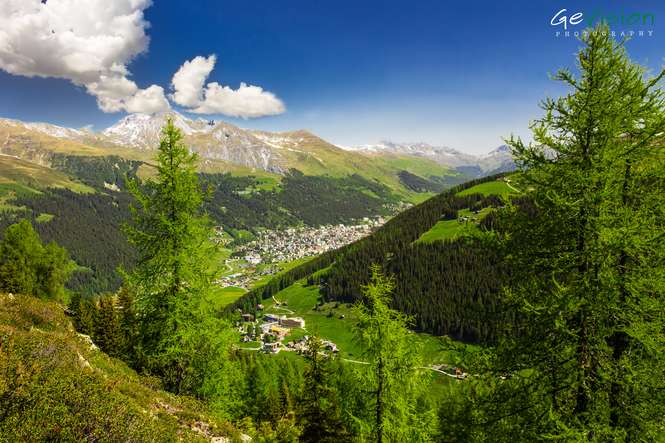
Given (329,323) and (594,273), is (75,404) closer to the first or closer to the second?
(594,273)

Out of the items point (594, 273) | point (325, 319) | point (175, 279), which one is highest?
point (594, 273)

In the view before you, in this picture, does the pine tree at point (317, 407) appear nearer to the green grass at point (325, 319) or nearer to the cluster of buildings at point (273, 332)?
the cluster of buildings at point (273, 332)

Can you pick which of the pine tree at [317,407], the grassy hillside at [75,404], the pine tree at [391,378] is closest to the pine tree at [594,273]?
the pine tree at [391,378]

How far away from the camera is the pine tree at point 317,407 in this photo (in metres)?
25.4

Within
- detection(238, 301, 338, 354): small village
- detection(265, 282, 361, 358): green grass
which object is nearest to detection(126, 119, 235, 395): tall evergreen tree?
detection(238, 301, 338, 354): small village

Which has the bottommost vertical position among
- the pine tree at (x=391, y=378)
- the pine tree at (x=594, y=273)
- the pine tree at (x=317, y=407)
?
the pine tree at (x=317, y=407)

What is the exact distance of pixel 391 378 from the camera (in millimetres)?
19328

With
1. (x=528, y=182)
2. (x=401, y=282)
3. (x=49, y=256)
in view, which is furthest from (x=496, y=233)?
(x=401, y=282)

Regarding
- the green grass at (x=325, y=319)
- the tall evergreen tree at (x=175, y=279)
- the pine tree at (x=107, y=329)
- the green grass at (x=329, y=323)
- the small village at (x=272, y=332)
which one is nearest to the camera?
the tall evergreen tree at (x=175, y=279)

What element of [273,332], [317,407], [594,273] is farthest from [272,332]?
[594,273]

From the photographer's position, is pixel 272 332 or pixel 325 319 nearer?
pixel 272 332

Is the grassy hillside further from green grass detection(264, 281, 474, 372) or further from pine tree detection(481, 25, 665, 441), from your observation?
green grass detection(264, 281, 474, 372)

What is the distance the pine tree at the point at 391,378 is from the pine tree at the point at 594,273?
8.44 meters

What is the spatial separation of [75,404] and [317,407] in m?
19.4
